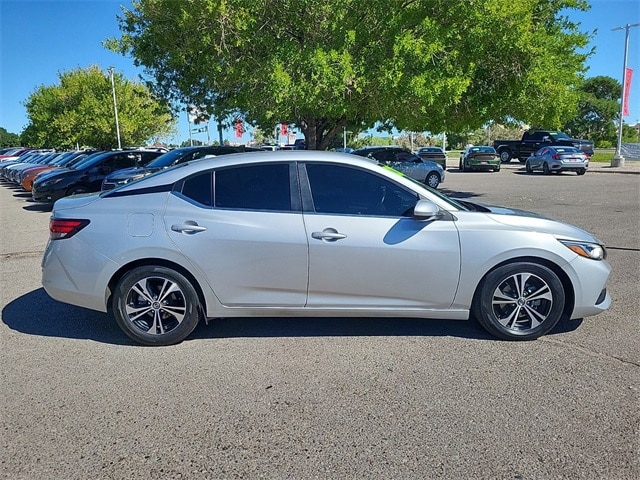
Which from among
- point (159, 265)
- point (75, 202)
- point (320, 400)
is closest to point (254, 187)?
point (159, 265)

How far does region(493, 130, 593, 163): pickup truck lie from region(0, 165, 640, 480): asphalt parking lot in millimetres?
33836

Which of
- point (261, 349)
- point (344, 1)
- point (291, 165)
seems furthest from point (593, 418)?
point (344, 1)

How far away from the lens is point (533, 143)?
120ft

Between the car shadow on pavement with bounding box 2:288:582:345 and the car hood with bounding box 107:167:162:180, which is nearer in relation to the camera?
the car shadow on pavement with bounding box 2:288:582:345

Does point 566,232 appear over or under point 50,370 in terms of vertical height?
over

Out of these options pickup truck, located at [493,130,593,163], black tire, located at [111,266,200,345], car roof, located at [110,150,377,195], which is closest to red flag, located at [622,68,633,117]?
pickup truck, located at [493,130,593,163]

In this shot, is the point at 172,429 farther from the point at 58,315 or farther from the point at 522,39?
the point at 522,39

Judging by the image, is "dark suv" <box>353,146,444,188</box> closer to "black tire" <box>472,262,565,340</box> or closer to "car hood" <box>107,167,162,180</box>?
"car hood" <box>107,167,162,180</box>

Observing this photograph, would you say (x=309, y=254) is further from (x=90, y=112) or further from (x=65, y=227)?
(x=90, y=112)

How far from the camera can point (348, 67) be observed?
376 inches

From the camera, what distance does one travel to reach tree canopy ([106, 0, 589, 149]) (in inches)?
380

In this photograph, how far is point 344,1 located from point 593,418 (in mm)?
8846

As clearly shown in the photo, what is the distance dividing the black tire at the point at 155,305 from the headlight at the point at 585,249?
3161mm

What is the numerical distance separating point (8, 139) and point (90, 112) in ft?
283
